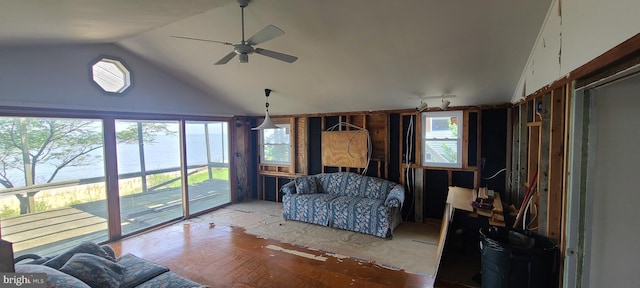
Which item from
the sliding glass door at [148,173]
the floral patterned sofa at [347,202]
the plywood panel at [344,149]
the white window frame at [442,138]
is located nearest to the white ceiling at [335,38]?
the white window frame at [442,138]

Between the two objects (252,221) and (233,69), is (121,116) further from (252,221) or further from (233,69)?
(252,221)

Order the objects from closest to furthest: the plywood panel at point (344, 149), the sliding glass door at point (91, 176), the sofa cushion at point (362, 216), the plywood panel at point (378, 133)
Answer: the sliding glass door at point (91, 176) < the sofa cushion at point (362, 216) < the plywood panel at point (378, 133) < the plywood panel at point (344, 149)

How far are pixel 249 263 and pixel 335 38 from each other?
317cm

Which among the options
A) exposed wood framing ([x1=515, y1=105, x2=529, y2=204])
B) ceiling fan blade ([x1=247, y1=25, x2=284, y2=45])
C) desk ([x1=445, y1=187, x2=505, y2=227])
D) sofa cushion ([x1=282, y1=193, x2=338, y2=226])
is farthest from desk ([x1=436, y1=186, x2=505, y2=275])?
ceiling fan blade ([x1=247, y1=25, x2=284, y2=45])

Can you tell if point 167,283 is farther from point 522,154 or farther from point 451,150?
point 451,150

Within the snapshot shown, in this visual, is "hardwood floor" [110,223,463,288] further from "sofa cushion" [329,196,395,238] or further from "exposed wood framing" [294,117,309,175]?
"exposed wood framing" [294,117,309,175]

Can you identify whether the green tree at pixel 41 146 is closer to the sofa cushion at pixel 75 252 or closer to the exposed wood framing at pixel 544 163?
the sofa cushion at pixel 75 252

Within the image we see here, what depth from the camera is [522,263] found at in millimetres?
2117

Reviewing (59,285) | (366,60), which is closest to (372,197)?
(366,60)

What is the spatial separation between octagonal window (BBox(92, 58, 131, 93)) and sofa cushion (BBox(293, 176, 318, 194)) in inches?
Result: 139

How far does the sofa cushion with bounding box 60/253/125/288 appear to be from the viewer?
6.61 feet

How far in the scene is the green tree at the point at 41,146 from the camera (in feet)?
11.6

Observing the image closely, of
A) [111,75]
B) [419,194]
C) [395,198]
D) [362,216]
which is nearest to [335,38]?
[395,198]

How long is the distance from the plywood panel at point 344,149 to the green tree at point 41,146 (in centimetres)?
409
